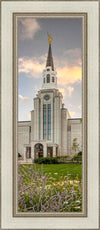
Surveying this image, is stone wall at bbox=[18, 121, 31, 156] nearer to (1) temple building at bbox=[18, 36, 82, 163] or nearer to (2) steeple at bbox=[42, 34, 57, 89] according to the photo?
(1) temple building at bbox=[18, 36, 82, 163]

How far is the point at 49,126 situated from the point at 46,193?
0.45 metres

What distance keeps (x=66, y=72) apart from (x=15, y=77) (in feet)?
1.15

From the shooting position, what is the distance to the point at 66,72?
44.8 inches

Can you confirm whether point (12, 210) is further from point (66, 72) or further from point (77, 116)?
point (66, 72)

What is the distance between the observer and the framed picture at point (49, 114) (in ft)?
3.27

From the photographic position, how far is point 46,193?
1.08 metres

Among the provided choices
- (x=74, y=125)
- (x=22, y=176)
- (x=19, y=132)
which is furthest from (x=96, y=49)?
(x=22, y=176)

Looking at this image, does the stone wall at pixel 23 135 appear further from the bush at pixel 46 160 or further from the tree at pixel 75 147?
the tree at pixel 75 147

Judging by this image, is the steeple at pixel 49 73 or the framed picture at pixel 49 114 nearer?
the framed picture at pixel 49 114

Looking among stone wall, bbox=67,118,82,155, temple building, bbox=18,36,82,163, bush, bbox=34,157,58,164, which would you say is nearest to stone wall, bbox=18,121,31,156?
temple building, bbox=18,36,82,163

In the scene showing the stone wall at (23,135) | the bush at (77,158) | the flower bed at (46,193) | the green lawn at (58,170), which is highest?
the stone wall at (23,135)

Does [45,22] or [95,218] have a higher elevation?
[45,22]

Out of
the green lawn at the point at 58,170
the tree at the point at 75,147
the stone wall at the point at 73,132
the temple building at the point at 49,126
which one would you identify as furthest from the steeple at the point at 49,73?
the green lawn at the point at 58,170

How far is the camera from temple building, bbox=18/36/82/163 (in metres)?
1.09
